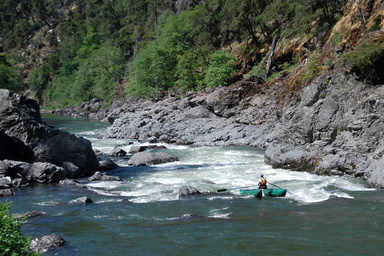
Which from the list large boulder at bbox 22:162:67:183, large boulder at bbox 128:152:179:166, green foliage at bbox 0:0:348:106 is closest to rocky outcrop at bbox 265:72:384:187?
large boulder at bbox 128:152:179:166

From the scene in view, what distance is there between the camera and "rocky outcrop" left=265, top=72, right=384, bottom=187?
18.0 metres

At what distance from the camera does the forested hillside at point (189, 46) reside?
27723mm

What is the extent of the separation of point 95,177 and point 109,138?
20319 mm

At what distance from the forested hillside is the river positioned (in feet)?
29.2

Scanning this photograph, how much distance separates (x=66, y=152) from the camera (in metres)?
22.1

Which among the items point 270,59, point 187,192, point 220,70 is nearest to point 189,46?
point 220,70

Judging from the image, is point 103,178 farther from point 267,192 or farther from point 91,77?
point 91,77

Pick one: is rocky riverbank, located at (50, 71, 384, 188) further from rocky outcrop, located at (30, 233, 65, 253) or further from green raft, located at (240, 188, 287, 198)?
rocky outcrop, located at (30, 233, 65, 253)

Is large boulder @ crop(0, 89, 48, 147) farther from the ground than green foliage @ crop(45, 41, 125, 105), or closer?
closer

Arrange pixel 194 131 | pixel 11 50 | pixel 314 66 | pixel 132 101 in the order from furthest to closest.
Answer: pixel 11 50
pixel 132 101
pixel 194 131
pixel 314 66

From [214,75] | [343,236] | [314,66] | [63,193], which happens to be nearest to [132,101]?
[214,75]

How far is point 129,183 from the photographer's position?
19.3m

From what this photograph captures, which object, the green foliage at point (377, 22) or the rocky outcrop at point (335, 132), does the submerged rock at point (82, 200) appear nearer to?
the rocky outcrop at point (335, 132)

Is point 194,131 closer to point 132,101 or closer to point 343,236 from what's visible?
point 343,236
